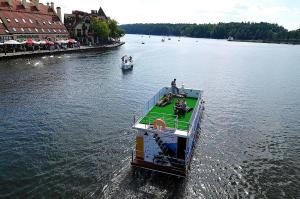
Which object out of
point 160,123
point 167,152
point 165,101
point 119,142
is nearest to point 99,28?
point 165,101

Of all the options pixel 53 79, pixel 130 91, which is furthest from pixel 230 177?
pixel 53 79

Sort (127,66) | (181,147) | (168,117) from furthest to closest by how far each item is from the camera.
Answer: (127,66), (168,117), (181,147)

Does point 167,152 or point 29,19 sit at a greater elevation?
point 29,19

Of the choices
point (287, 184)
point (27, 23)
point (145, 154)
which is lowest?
point (287, 184)

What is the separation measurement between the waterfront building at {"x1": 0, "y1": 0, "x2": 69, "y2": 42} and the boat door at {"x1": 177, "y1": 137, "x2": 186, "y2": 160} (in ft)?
243

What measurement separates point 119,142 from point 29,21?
269 feet

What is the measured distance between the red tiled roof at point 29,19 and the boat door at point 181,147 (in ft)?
244

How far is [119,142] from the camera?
2883cm

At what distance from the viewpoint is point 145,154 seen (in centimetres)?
2317

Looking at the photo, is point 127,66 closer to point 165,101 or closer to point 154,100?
point 165,101

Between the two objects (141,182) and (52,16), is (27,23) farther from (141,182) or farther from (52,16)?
(141,182)

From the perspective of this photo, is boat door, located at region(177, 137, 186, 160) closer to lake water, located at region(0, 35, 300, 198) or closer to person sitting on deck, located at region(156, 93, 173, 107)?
lake water, located at region(0, 35, 300, 198)

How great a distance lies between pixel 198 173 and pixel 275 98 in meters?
32.6

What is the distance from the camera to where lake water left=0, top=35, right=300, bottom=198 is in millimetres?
21438
